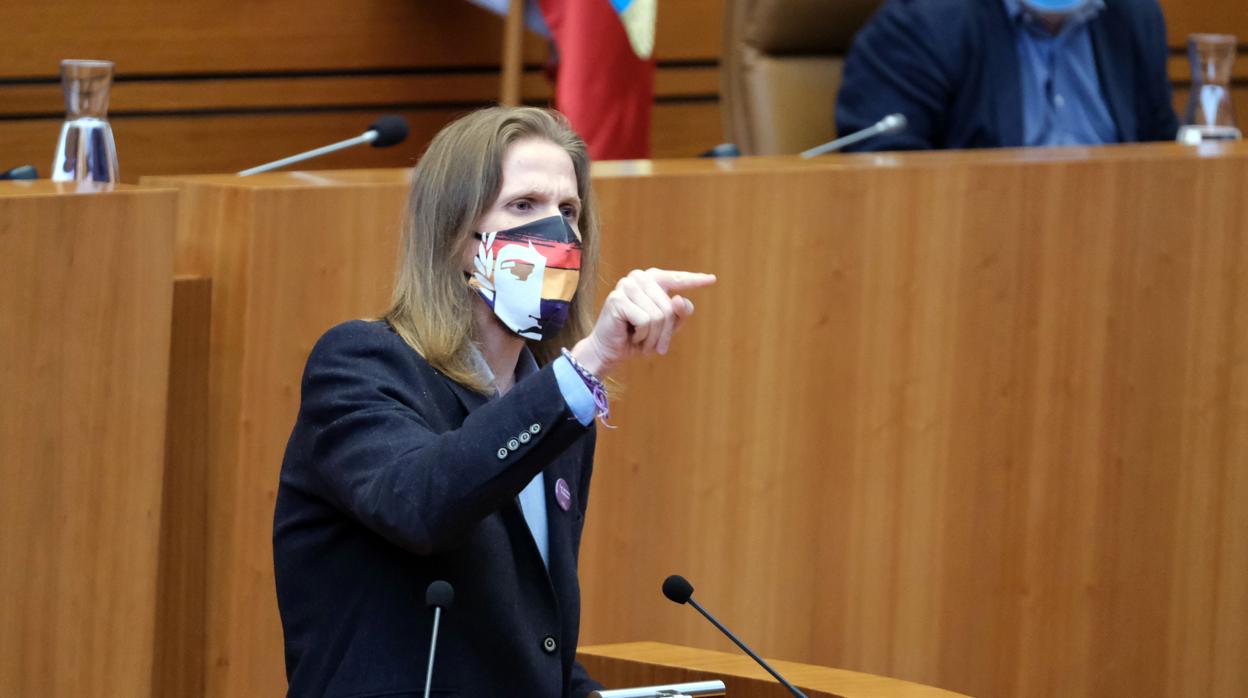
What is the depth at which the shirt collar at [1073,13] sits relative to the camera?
3533mm

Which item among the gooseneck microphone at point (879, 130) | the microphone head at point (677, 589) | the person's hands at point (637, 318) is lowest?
the microphone head at point (677, 589)

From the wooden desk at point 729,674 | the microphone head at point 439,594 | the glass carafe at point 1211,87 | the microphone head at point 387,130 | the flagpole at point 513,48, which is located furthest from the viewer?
the flagpole at point 513,48

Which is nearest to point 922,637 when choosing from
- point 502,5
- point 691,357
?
point 691,357

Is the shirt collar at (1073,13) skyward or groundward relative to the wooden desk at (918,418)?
skyward

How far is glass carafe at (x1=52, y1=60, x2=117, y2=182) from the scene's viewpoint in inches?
97.3

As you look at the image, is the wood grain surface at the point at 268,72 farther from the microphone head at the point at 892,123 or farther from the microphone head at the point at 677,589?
the microphone head at the point at 677,589

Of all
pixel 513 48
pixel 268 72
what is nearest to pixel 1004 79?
pixel 513 48

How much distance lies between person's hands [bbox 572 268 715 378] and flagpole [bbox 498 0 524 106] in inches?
104

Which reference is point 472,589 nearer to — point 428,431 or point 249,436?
point 428,431

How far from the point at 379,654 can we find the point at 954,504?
1.36 meters

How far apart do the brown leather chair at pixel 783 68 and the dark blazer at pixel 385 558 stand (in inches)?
86.4

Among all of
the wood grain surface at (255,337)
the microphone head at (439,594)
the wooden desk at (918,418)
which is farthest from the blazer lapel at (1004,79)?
the microphone head at (439,594)

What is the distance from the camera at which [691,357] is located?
2.56 metres

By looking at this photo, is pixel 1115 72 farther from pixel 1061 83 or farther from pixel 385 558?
pixel 385 558
